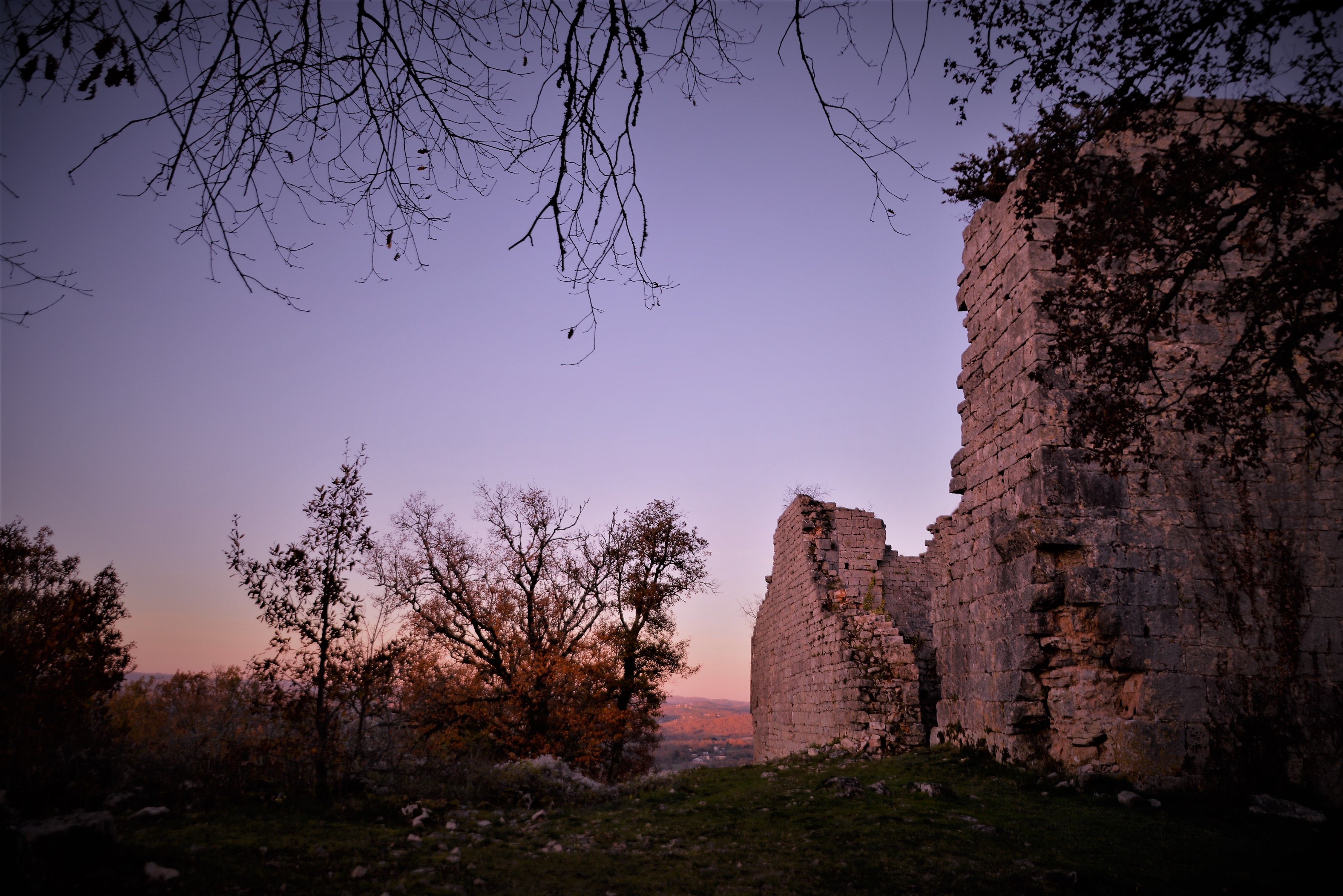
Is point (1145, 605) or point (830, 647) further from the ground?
point (1145, 605)

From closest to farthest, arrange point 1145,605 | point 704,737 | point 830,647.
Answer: point 1145,605 < point 830,647 < point 704,737

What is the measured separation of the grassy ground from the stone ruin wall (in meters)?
0.55

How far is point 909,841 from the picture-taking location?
4.82 meters

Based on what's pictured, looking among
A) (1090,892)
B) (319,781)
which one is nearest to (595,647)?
(319,781)

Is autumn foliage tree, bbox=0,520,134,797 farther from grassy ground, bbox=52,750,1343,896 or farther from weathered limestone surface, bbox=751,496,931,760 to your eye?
weathered limestone surface, bbox=751,496,931,760

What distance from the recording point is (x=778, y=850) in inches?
195

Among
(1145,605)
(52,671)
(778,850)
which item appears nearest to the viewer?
(778,850)

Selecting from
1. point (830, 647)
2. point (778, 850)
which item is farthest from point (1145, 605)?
point (830, 647)

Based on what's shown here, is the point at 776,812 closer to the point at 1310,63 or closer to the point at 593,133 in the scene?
the point at 593,133

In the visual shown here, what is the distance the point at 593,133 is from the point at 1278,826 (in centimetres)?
667

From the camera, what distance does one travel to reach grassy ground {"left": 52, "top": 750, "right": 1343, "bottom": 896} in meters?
3.87

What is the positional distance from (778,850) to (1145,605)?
406cm

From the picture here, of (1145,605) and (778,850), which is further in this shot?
(1145,605)

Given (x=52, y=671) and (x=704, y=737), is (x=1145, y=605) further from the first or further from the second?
(x=704, y=737)
